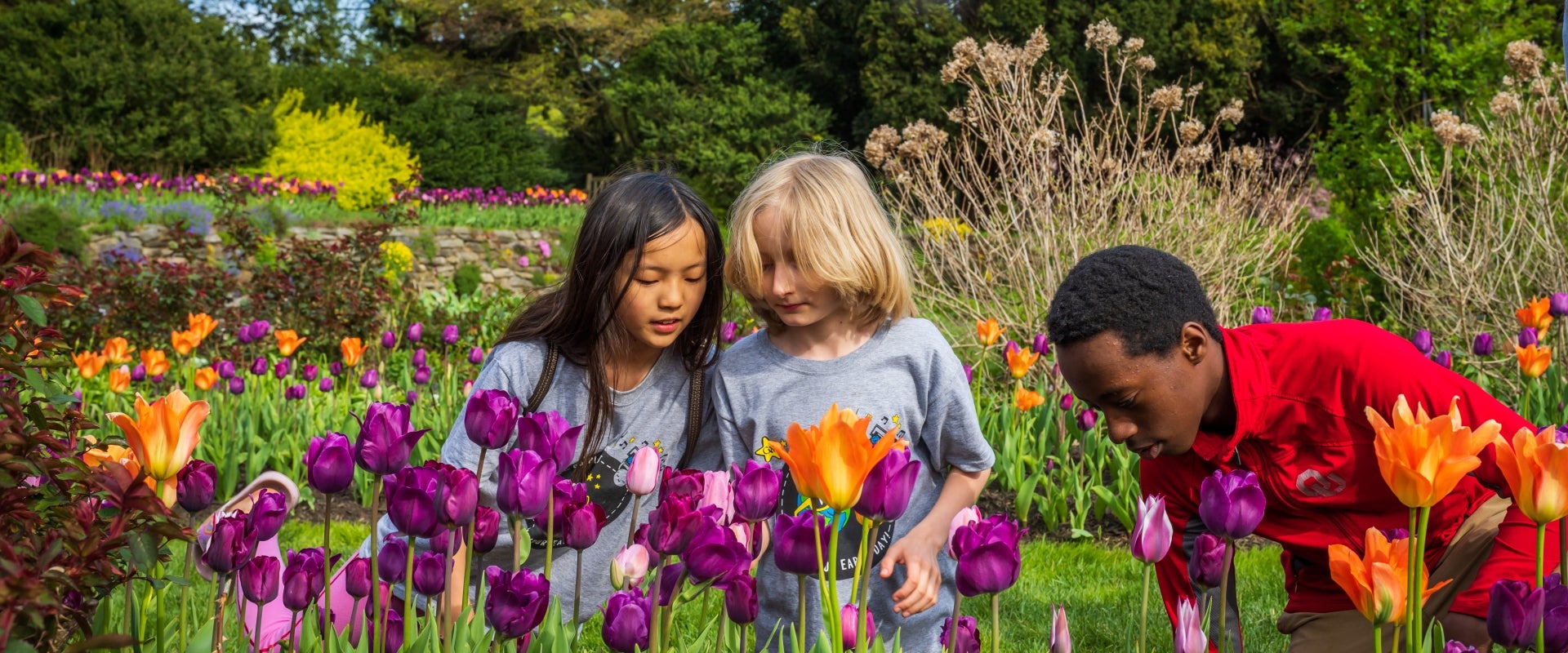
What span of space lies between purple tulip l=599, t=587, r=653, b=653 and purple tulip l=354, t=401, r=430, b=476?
11.7 inches

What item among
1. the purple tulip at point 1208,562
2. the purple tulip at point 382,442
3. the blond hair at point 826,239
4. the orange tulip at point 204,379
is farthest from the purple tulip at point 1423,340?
the orange tulip at point 204,379

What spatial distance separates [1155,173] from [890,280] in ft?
11.9

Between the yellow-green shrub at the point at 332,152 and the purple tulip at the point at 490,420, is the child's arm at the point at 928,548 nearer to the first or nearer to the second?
the purple tulip at the point at 490,420

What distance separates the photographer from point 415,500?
128 centimetres

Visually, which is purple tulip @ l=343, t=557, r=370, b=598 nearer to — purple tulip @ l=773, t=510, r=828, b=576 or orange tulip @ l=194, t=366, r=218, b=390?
purple tulip @ l=773, t=510, r=828, b=576

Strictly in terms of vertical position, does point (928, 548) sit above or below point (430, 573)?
below

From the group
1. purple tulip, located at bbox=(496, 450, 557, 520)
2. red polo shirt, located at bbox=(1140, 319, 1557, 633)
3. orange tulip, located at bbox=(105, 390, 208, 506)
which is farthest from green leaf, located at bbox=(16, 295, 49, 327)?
red polo shirt, located at bbox=(1140, 319, 1557, 633)

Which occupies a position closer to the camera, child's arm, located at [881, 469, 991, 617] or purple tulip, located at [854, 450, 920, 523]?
purple tulip, located at [854, 450, 920, 523]

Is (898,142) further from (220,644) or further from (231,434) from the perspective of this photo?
(220,644)

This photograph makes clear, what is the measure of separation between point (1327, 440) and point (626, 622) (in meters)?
1.27

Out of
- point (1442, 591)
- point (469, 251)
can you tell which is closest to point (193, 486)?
point (1442, 591)

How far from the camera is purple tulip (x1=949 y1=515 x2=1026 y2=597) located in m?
1.20

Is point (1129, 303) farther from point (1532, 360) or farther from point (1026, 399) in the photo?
point (1532, 360)

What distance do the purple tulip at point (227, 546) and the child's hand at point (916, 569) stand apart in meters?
0.79
